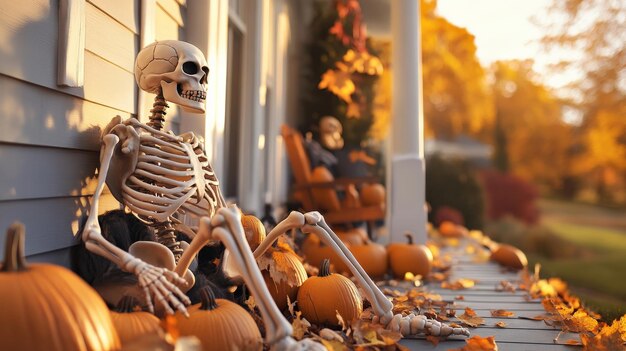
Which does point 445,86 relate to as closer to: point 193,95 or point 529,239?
point 529,239

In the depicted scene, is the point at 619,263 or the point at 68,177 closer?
the point at 68,177

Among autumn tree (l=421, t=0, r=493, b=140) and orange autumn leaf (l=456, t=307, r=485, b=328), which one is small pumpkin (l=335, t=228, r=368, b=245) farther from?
autumn tree (l=421, t=0, r=493, b=140)

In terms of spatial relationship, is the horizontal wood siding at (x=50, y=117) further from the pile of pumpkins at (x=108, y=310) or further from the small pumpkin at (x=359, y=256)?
the small pumpkin at (x=359, y=256)

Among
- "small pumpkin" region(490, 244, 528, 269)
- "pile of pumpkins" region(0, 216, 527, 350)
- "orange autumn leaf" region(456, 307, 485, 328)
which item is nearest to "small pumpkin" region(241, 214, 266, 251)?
"pile of pumpkins" region(0, 216, 527, 350)

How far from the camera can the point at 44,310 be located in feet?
5.06

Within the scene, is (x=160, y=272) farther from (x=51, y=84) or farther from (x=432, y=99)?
(x=432, y=99)

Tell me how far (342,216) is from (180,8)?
2831 millimetres

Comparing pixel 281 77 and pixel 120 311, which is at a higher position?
pixel 281 77

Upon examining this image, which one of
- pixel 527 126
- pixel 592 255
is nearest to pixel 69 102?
pixel 527 126

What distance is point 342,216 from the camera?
5.70 metres

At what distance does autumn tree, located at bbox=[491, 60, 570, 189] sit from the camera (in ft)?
42.5

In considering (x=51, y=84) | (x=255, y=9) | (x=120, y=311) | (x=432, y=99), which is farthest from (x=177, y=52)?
(x=432, y=99)

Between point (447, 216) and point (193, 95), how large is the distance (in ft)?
28.5

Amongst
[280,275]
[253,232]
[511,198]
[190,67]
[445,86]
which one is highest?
[445,86]
